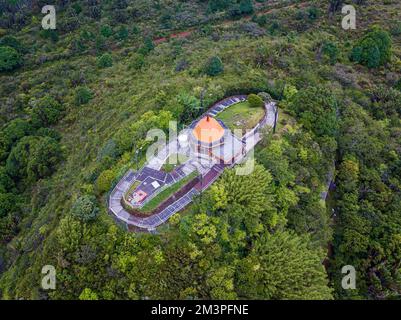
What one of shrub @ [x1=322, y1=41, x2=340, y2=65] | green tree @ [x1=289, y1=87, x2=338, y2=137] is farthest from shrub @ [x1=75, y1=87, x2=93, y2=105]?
shrub @ [x1=322, y1=41, x2=340, y2=65]

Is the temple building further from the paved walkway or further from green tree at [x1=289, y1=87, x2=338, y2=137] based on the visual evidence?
green tree at [x1=289, y1=87, x2=338, y2=137]

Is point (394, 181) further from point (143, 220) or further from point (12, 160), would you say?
point (12, 160)

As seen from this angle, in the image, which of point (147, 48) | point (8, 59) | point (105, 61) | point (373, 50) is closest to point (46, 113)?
point (105, 61)

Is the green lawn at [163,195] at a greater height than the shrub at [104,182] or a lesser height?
lesser

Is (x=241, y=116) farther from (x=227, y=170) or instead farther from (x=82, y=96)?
(x=82, y=96)

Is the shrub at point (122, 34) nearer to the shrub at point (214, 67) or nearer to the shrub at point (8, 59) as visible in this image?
the shrub at point (8, 59)

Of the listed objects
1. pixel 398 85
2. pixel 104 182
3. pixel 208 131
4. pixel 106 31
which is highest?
pixel 208 131

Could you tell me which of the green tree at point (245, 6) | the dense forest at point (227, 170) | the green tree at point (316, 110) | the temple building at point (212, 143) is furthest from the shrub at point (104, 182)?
the green tree at point (245, 6)
